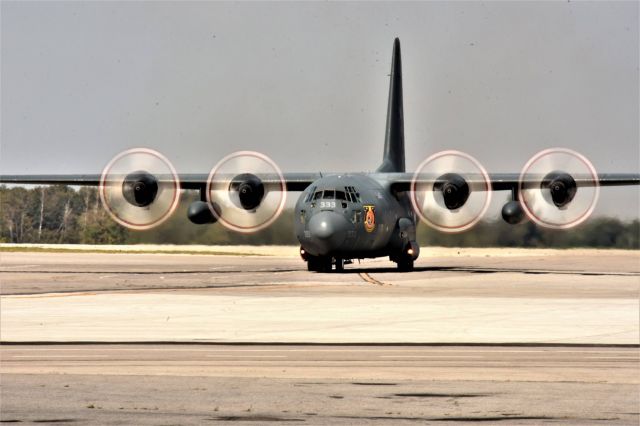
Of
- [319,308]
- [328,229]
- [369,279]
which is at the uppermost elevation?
[328,229]

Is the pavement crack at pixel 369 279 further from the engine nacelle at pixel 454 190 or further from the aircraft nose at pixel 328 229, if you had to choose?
the engine nacelle at pixel 454 190

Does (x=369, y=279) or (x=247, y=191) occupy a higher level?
(x=247, y=191)

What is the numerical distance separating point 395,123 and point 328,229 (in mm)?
18607

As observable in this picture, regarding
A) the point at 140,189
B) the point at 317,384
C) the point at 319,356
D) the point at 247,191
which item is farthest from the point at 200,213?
the point at 317,384

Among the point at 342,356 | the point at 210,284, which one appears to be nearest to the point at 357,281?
the point at 210,284

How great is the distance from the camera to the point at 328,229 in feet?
146

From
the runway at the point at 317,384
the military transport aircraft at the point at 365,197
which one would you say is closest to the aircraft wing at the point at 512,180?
the military transport aircraft at the point at 365,197

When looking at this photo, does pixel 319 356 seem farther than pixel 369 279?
No

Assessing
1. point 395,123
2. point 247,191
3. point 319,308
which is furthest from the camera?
point 395,123

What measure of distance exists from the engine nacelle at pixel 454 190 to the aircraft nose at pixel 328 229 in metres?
8.24

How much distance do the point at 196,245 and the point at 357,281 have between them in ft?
112

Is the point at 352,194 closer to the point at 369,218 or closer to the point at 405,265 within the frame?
the point at 369,218

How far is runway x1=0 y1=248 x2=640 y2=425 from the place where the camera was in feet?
42.0

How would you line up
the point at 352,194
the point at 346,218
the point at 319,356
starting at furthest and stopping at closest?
1. the point at 352,194
2. the point at 346,218
3. the point at 319,356
